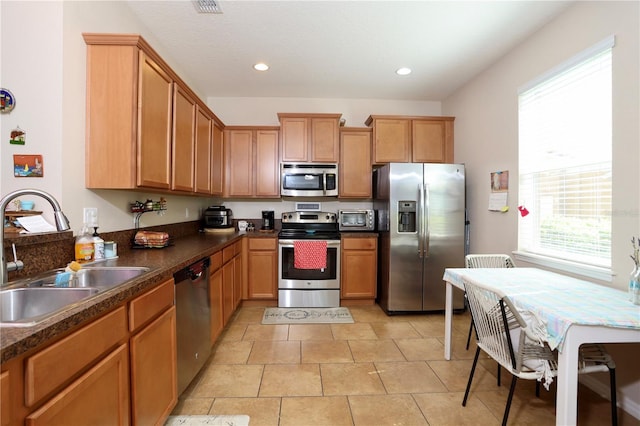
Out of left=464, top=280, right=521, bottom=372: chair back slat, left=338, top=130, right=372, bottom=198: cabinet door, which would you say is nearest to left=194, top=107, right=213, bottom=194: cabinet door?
left=338, top=130, right=372, bottom=198: cabinet door

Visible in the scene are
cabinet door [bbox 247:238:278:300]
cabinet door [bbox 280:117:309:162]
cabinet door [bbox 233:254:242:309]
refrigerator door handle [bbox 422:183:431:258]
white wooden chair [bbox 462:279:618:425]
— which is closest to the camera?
white wooden chair [bbox 462:279:618:425]

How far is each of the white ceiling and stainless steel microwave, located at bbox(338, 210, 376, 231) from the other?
5.41ft

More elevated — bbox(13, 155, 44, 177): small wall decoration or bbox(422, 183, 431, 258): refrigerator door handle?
bbox(13, 155, 44, 177): small wall decoration

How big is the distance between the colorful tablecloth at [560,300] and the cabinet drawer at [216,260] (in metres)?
1.90

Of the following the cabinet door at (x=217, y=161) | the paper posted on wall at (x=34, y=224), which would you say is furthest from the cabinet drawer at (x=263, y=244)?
the paper posted on wall at (x=34, y=224)

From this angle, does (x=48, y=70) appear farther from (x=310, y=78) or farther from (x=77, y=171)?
(x=310, y=78)

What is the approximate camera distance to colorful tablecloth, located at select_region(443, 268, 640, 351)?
4.12ft

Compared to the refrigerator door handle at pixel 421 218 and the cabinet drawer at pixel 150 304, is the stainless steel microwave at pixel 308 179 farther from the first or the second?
the cabinet drawer at pixel 150 304

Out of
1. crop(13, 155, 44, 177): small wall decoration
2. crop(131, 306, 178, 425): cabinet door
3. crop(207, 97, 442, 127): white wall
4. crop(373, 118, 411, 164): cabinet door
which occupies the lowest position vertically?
crop(131, 306, 178, 425): cabinet door

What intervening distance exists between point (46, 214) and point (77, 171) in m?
0.30

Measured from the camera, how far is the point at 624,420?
68.5 inches

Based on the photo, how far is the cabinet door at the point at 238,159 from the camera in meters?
3.95

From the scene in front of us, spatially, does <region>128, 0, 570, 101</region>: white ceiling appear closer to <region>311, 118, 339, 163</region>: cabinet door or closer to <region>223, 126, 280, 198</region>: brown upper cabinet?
<region>311, 118, 339, 163</region>: cabinet door

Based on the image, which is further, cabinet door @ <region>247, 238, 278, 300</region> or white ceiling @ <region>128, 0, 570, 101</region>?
cabinet door @ <region>247, 238, 278, 300</region>
